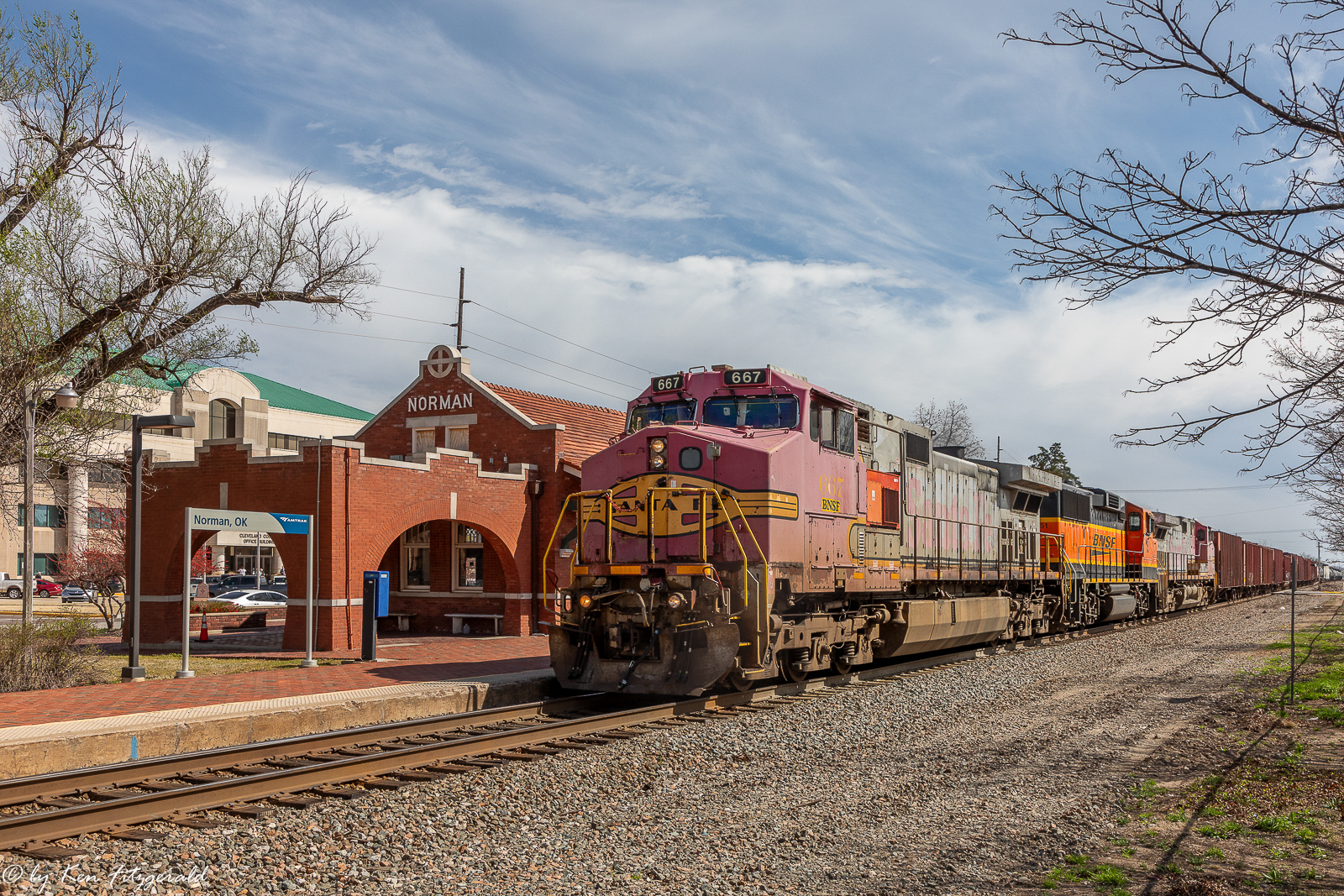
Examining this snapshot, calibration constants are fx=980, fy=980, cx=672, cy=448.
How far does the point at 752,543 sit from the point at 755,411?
1831 mm

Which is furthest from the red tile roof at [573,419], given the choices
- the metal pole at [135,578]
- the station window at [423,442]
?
the metal pole at [135,578]

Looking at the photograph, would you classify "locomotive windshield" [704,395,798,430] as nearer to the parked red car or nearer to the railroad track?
the railroad track

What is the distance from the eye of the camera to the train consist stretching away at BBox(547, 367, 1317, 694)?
1125 cm

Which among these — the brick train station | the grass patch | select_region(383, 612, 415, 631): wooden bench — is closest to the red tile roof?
the brick train station

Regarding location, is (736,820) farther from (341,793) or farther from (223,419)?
(223,419)

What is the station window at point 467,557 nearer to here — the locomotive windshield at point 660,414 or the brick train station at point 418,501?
the brick train station at point 418,501

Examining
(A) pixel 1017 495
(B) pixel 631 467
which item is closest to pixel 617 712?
(B) pixel 631 467

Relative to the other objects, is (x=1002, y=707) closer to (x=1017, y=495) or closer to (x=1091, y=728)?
(x=1091, y=728)

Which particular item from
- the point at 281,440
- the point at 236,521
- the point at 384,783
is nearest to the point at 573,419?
the point at 236,521

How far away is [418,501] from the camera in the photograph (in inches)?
818

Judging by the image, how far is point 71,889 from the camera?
210 inches

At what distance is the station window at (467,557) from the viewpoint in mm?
24078

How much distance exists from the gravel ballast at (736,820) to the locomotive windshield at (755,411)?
352 cm

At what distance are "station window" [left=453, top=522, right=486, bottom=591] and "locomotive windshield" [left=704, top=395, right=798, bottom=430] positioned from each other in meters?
12.8
